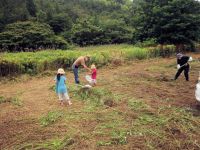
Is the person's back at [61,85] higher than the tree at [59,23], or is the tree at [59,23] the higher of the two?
the tree at [59,23]

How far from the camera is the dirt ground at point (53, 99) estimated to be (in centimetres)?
683

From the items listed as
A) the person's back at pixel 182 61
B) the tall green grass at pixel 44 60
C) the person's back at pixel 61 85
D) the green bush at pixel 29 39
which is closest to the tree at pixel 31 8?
the green bush at pixel 29 39

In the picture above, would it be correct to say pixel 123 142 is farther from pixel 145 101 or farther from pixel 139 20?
pixel 139 20

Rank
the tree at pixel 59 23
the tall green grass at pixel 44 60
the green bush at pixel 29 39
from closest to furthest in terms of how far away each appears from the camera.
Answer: the tall green grass at pixel 44 60 → the green bush at pixel 29 39 → the tree at pixel 59 23

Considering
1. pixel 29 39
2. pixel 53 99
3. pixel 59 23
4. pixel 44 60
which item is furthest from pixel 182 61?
pixel 59 23

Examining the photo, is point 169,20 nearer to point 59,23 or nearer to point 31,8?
point 59,23

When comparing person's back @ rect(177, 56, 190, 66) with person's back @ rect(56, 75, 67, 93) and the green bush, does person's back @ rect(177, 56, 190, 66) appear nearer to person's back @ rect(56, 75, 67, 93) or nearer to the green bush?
person's back @ rect(56, 75, 67, 93)

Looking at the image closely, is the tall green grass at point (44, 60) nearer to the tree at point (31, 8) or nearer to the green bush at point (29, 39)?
the green bush at point (29, 39)

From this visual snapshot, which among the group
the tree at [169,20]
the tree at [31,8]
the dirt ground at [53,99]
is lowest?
the dirt ground at [53,99]

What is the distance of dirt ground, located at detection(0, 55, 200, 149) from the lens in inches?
269

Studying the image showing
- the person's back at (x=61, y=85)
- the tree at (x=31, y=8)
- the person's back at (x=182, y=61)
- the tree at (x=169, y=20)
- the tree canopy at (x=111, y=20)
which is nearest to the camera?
the person's back at (x=61, y=85)

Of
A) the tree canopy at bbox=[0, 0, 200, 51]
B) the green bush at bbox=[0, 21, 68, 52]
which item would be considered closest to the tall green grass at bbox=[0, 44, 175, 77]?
the tree canopy at bbox=[0, 0, 200, 51]

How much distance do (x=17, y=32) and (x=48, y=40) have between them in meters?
3.31

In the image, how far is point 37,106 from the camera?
9430 millimetres
